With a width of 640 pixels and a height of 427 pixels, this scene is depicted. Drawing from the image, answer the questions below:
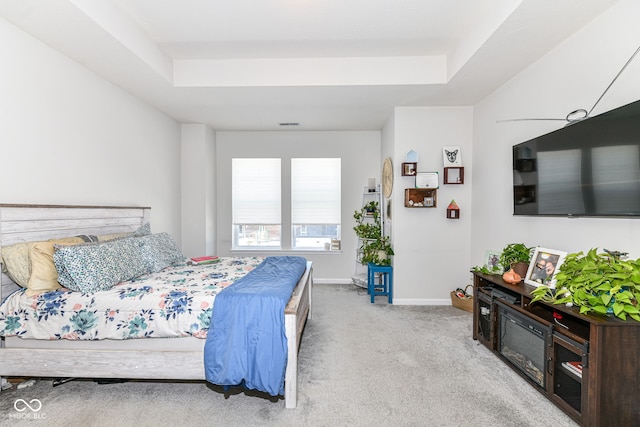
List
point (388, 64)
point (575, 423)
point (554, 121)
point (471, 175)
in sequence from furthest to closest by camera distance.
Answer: point (471, 175), point (388, 64), point (554, 121), point (575, 423)

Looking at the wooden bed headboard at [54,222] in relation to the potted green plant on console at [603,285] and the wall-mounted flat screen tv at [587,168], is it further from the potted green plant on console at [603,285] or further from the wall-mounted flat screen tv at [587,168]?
the wall-mounted flat screen tv at [587,168]

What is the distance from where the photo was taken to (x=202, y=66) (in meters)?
3.24

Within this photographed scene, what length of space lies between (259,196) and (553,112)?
4.14 meters

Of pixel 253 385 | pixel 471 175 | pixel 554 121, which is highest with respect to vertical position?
pixel 554 121

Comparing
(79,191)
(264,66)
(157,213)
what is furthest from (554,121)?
(157,213)

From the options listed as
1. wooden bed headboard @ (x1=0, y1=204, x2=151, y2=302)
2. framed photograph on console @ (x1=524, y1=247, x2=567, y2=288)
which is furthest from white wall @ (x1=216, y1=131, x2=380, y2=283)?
framed photograph on console @ (x1=524, y1=247, x2=567, y2=288)

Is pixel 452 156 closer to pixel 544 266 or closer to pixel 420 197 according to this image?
pixel 420 197

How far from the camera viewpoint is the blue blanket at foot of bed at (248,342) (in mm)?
1816

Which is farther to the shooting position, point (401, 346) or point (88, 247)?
point (401, 346)

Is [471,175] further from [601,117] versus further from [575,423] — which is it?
[575,423]

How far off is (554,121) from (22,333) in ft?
14.2

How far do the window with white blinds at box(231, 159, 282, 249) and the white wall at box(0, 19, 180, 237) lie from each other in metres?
1.50

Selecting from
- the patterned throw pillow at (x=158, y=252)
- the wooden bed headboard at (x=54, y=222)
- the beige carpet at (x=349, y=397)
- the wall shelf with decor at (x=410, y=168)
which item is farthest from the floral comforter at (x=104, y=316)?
the wall shelf with decor at (x=410, y=168)

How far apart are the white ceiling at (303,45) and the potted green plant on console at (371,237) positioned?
5.62 feet
